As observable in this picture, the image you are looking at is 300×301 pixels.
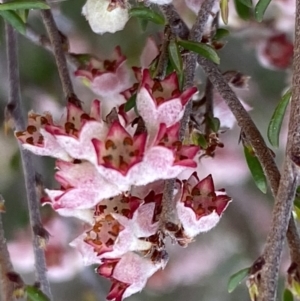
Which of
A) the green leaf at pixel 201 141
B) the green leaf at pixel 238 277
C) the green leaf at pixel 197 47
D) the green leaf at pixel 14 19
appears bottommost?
the green leaf at pixel 238 277

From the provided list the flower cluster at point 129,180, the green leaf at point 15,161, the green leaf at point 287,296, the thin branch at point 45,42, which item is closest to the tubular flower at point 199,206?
the flower cluster at point 129,180

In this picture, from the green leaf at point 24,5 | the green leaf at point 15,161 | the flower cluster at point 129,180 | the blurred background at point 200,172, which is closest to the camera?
the flower cluster at point 129,180

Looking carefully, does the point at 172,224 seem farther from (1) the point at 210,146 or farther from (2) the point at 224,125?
(2) the point at 224,125

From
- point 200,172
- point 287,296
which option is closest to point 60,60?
point 287,296

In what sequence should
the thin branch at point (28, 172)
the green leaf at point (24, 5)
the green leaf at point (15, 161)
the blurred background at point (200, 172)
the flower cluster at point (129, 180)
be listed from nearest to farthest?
the flower cluster at point (129, 180) < the green leaf at point (24, 5) < the thin branch at point (28, 172) < the green leaf at point (15, 161) < the blurred background at point (200, 172)

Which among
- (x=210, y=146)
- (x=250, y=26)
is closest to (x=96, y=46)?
→ (x=250, y=26)

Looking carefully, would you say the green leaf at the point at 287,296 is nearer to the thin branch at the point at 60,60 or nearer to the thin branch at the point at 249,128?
the thin branch at the point at 249,128

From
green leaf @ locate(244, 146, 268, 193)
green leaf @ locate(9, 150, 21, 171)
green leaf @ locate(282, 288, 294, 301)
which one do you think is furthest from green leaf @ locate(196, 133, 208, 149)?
green leaf @ locate(9, 150, 21, 171)
